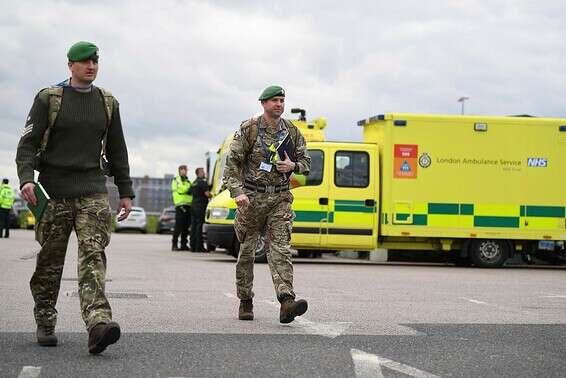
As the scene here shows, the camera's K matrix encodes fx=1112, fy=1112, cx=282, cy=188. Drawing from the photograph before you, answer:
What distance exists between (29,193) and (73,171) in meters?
0.28

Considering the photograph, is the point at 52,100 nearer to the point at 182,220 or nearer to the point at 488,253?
the point at 488,253

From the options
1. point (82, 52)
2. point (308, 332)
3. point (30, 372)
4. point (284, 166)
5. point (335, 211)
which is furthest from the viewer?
point (335, 211)

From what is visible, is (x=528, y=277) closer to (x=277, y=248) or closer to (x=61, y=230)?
(x=277, y=248)

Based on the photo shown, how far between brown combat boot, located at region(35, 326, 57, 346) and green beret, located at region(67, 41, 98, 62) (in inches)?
62.8

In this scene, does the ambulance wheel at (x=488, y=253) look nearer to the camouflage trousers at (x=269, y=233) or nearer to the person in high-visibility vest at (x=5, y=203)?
the camouflage trousers at (x=269, y=233)

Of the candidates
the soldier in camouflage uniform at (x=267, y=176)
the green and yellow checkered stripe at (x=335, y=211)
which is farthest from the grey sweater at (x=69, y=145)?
the green and yellow checkered stripe at (x=335, y=211)

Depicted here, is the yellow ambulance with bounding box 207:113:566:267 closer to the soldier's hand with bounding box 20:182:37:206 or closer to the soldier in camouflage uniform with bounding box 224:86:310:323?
the soldier in camouflage uniform with bounding box 224:86:310:323

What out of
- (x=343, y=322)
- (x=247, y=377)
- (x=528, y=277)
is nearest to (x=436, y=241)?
(x=528, y=277)

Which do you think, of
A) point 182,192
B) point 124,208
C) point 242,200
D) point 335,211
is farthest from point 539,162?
point 124,208

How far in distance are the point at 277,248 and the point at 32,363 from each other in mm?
2776

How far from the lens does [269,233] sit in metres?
8.36

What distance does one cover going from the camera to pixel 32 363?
5.86 m

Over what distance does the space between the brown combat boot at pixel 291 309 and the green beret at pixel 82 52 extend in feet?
8.33

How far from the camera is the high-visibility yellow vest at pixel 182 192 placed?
23.8 meters
